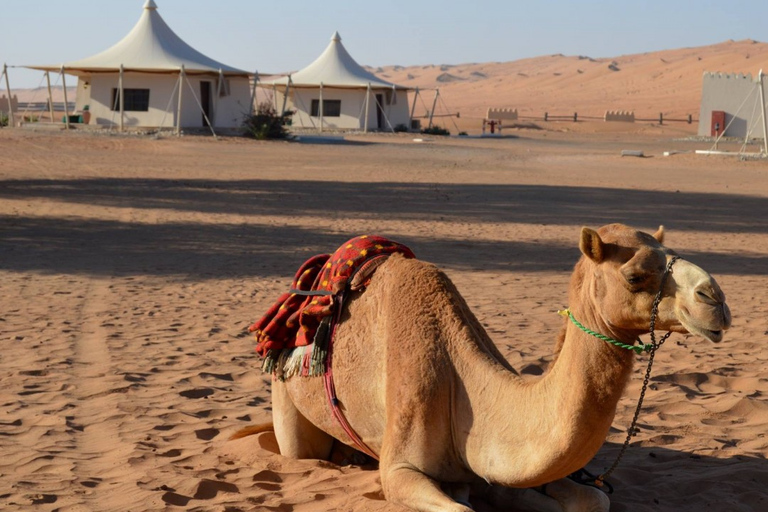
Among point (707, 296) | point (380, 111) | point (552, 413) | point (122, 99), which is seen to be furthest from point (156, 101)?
point (707, 296)

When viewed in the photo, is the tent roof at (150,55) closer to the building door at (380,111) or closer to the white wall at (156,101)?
the white wall at (156,101)

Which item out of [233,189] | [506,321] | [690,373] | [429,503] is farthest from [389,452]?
[233,189]

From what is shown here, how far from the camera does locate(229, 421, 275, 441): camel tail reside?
548 cm

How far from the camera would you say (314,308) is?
475cm

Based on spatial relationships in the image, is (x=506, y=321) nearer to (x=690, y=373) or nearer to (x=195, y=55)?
(x=690, y=373)

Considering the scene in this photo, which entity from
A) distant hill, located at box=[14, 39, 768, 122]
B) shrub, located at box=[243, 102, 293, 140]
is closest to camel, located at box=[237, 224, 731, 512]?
shrub, located at box=[243, 102, 293, 140]

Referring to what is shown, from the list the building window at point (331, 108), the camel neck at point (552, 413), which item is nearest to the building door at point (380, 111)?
the building window at point (331, 108)

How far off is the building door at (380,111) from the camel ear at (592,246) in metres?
45.5

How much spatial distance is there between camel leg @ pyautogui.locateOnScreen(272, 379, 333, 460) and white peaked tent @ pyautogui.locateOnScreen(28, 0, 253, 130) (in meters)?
35.2

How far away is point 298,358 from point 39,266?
25.9ft

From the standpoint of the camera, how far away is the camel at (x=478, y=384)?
343cm

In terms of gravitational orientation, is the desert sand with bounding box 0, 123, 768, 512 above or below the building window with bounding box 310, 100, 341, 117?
below

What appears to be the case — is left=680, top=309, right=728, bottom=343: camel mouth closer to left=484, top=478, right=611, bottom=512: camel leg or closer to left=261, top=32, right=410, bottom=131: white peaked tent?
left=484, top=478, right=611, bottom=512: camel leg

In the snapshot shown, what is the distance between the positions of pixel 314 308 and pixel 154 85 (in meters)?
38.0
